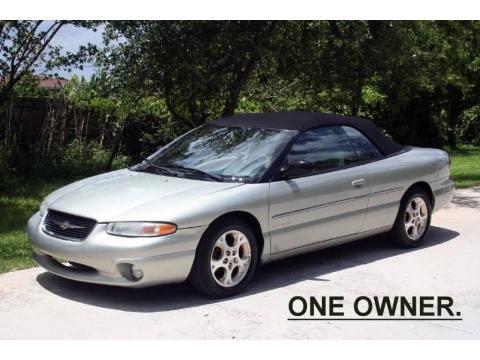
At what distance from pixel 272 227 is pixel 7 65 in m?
6.62

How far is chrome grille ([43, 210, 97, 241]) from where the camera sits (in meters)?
5.80

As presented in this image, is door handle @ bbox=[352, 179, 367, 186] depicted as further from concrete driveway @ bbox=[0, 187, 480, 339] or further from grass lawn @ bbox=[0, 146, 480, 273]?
grass lawn @ bbox=[0, 146, 480, 273]

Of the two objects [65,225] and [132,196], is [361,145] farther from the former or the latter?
[65,225]

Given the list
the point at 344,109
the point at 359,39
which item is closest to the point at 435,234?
the point at 359,39

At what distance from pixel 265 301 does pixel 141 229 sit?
3.80 ft

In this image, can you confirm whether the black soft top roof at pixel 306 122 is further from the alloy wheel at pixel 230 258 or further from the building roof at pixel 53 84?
the building roof at pixel 53 84

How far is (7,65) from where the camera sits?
11.3 meters

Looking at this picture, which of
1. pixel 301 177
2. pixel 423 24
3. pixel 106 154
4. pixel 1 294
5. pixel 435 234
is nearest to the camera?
pixel 1 294

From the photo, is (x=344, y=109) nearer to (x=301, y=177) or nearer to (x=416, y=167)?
(x=416, y=167)

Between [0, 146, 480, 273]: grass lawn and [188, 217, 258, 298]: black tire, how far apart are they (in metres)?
1.91

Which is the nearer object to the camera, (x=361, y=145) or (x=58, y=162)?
(x=361, y=145)

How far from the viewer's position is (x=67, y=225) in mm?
5930

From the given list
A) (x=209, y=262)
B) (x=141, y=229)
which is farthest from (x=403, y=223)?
(x=141, y=229)

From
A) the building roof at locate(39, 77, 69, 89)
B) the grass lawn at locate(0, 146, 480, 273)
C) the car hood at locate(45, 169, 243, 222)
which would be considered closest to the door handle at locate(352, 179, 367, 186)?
the car hood at locate(45, 169, 243, 222)
